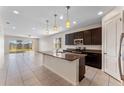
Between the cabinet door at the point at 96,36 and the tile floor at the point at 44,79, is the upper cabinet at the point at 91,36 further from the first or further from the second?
the tile floor at the point at 44,79

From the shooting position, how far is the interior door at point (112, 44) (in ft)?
11.0

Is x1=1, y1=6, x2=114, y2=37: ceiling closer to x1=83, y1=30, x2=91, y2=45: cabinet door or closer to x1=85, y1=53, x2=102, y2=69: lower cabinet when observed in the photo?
x1=83, y1=30, x2=91, y2=45: cabinet door

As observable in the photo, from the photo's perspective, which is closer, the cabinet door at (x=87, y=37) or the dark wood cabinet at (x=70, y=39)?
the cabinet door at (x=87, y=37)

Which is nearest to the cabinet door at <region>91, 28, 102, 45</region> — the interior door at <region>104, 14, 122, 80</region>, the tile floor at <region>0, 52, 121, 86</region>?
the interior door at <region>104, 14, 122, 80</region>

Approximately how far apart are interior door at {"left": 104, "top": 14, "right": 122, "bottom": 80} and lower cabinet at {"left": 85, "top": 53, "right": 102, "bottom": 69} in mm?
548

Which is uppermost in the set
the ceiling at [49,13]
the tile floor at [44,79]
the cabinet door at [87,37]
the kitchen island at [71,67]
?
the ceiling at [49,13]

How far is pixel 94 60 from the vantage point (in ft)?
16.6

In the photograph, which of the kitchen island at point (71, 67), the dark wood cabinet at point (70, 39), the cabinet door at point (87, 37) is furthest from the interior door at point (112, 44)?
the dark wood cabinet at point (70, 39)

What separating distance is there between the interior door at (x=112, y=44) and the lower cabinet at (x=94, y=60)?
1.80 feet

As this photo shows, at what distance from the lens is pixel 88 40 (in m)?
5.81

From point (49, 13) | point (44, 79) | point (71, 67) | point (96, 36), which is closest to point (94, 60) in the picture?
point (96, 36)
